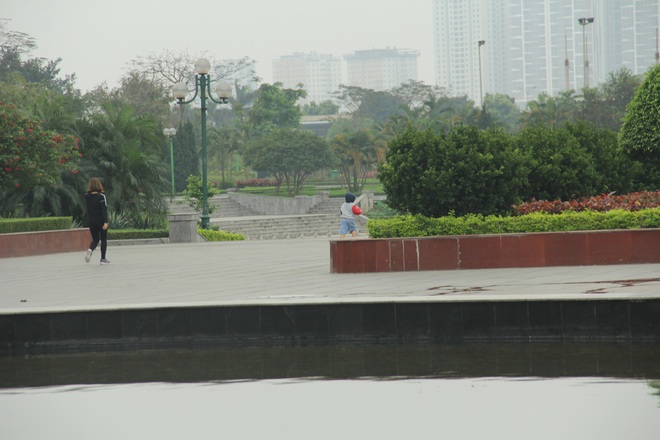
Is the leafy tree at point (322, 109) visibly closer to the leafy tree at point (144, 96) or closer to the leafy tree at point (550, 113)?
the leafy tree at point (550, 113)

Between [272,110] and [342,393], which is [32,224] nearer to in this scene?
[342,393]

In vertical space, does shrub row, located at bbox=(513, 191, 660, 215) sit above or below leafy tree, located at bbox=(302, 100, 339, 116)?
below

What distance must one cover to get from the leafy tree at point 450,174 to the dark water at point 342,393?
484cm

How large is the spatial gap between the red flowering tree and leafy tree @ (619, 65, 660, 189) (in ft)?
43.9

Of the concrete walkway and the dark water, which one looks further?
the concrete walkway

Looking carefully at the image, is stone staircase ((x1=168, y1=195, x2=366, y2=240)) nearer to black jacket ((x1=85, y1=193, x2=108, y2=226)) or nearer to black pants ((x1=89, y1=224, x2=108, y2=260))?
black pants ((x1=89, y1=224, x2=108, y2=260))

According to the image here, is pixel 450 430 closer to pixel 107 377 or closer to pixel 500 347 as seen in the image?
pixel 500 347

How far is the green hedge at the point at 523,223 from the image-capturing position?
13156 millimetres

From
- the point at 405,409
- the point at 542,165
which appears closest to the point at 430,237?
the point at 542,165

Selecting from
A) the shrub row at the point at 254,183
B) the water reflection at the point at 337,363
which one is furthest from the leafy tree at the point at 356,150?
the water reflection at the point at 337,363

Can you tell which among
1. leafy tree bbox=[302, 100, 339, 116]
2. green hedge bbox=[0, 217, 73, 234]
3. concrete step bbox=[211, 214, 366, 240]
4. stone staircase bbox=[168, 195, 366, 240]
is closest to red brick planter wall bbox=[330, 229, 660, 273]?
green hedge bbox=[0, 217, 73, 234]

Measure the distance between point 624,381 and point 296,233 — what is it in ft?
120

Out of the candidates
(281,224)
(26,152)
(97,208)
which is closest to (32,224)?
(26,152)

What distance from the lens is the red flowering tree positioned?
72.8ft
